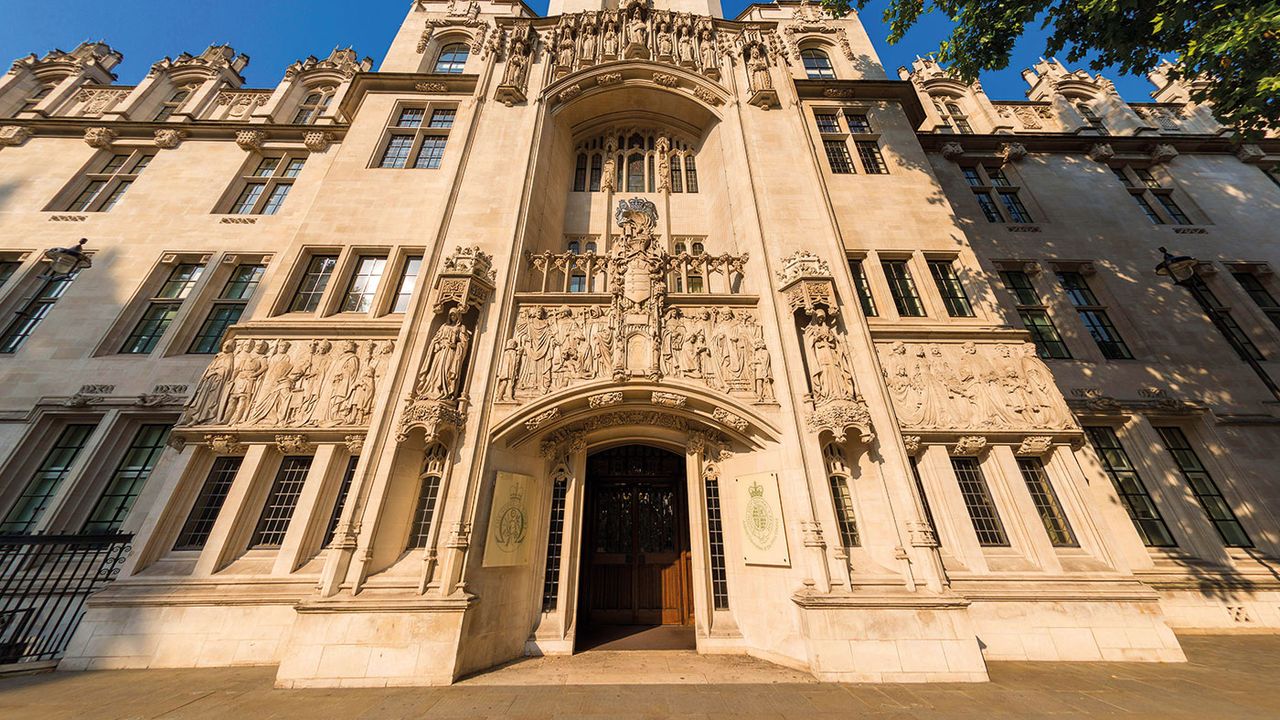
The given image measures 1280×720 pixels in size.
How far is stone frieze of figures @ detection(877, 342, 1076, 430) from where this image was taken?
9.42 meters

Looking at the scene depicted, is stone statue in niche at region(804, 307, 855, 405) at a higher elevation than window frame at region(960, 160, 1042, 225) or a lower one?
lower

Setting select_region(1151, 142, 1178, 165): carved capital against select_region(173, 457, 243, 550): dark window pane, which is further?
select_region(1151, 142, 1178, 165): carved capital

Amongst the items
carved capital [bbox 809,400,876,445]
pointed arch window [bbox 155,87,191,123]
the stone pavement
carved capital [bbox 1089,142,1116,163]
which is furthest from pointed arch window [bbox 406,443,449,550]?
carved capital [bbox 1089,142,1116,163]

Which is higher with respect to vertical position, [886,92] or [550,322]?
[886,92]

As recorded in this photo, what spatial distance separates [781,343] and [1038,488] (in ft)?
21.6

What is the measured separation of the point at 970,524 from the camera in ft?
28.6

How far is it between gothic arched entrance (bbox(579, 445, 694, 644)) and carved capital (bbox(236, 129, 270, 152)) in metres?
17.8

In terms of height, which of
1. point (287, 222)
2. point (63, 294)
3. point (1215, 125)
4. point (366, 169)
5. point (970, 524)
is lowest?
point (970, 524)

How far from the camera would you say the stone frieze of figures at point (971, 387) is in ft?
30.9

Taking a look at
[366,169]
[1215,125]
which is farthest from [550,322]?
[1215,125]

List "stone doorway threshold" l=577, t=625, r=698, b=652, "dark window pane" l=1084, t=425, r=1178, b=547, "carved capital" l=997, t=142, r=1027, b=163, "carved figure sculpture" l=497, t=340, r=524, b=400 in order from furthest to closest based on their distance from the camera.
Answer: "carved capital" l=997, t=142, r=1027, b=163
"dark window pane" l=1084, t=425, r=1178, b=547
"carved figure sculpture" l=497, t=340, r=524, b=400
"stone doorway threshold" l=577, t=625, r=698, b=652

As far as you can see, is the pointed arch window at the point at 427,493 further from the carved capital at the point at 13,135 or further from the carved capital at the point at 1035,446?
the carved capital at the point at 13,135

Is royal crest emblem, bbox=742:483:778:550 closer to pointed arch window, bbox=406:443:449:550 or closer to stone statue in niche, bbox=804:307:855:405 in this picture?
stone statue in niche, bbox=804:307:855:405

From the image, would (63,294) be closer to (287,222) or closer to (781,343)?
(287,222)
